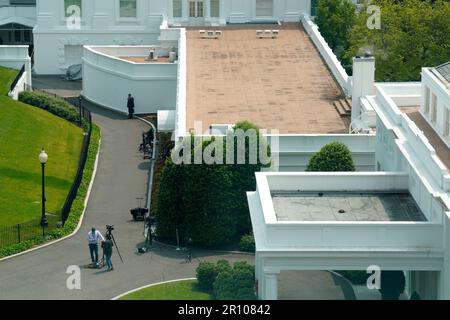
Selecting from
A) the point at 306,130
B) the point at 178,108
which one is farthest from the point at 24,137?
the point at 306,130

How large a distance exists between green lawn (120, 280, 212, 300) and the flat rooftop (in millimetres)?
4266

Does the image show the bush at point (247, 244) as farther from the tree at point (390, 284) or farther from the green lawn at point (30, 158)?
the green lawn at point (30, 158)

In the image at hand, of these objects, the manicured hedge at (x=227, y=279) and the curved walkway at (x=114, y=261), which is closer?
the manicured hedge at (x=227, y=279)

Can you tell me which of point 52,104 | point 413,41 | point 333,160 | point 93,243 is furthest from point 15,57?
point 93,243

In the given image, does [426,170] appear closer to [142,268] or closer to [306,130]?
[142,268]

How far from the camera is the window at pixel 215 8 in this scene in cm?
10356

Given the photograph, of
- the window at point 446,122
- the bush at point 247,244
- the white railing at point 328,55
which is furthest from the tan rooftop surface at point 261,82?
the window at point 446,122

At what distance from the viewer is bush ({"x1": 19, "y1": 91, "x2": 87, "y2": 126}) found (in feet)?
287

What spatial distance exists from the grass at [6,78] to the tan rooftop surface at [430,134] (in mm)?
27828

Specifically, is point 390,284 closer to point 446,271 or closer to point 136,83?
point 446,271

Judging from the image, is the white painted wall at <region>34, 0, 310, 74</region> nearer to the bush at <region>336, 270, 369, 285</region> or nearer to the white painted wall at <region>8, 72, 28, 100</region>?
the white painted wall at <region>8, 72, 28, 100</region>

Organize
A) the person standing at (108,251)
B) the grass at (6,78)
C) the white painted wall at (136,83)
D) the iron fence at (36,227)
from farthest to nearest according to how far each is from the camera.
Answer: the white painted wall at (136,83), the grass at (6,78), the iron fence at (36,227), the person standing at (108,251)

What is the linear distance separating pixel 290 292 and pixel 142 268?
628cm

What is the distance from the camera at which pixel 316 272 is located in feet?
205
